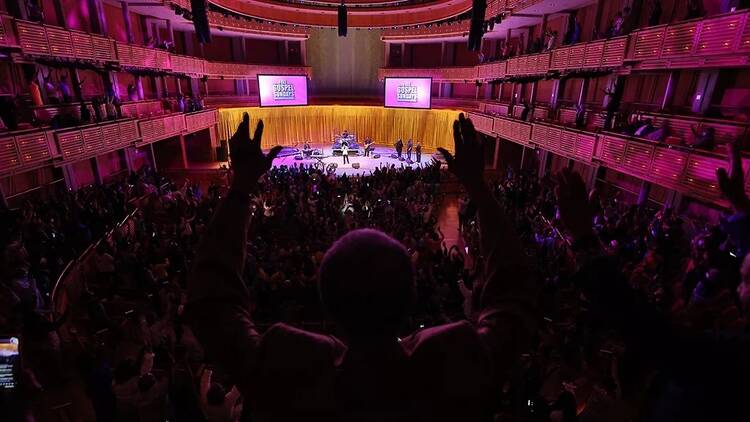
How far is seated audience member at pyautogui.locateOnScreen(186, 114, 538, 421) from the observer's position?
0.95 m

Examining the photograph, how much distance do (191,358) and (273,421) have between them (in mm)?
4626

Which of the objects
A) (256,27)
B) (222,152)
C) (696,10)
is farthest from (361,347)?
(256,27)

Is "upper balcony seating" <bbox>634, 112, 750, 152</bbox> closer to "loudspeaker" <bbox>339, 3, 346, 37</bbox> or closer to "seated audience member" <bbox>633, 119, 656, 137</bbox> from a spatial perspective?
"seated audience member" <bbox>633, 119, 656, 137</bbox>

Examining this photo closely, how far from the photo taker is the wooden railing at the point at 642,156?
8250mm

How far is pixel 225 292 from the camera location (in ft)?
3.62

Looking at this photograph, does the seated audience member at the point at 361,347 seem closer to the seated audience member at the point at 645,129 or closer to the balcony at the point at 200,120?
the seated audience member at the point at 645,129

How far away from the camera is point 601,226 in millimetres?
9320

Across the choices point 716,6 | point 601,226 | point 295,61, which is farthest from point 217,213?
point 295,61

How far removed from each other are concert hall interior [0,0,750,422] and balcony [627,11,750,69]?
51mm

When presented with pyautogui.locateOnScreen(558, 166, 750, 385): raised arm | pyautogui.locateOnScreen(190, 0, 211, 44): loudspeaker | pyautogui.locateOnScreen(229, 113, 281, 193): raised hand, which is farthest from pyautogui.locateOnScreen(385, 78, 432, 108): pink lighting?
pyautogui.locateOnScreen(558, 166, 750, 385): raised arm

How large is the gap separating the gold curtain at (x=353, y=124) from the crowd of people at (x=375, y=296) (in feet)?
42.7

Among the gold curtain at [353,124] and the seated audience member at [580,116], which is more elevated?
the seated audience member at [580,116]

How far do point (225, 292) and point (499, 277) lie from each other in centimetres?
83

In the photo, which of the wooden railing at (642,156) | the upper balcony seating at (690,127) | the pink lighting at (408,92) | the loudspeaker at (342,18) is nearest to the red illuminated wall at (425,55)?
the pink lighting at (408,92)
